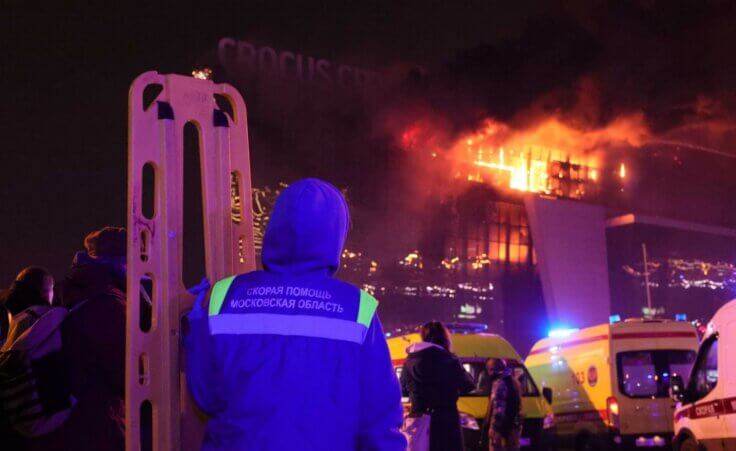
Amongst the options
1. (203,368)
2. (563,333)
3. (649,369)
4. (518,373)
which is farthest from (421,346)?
(563,333)

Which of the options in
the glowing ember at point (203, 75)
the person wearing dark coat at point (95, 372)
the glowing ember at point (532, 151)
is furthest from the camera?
the glowing ember at point (532, 151)

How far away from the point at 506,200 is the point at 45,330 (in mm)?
35563

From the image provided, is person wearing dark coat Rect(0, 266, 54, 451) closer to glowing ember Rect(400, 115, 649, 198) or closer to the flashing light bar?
the flashing light bar

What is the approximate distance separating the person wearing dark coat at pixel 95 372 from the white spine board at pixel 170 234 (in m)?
0.30

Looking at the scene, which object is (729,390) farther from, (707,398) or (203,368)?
(203,368)

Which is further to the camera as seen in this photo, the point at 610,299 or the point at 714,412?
the point at 610,299

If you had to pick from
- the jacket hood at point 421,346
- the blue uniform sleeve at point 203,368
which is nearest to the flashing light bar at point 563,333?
the jacket hood at point 421,346

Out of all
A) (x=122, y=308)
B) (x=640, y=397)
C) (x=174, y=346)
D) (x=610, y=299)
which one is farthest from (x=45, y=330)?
(x=610, y=299)

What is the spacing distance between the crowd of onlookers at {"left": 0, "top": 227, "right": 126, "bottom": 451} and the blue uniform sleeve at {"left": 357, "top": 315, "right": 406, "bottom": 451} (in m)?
1.10

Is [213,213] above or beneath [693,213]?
beneath

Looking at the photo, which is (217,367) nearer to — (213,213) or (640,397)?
(213,213)

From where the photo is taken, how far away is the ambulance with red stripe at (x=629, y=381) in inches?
455

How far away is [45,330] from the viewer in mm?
3045

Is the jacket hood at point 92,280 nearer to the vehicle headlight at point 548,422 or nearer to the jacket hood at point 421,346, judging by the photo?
the jacket hood at point 421,346
